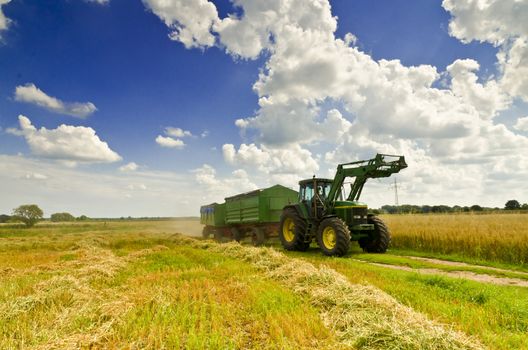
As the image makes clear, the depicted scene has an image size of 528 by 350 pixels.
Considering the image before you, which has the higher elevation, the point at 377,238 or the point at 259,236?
the point at 377,238

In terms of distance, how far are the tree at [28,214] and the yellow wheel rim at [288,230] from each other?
6196 cm

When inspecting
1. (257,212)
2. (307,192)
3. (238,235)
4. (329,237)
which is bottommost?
(238,235)

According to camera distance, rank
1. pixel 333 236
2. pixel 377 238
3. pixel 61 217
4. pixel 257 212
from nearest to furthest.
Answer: pixel 333 236 → pixel 377 238 → pixel 257 212 → pixel 61 217

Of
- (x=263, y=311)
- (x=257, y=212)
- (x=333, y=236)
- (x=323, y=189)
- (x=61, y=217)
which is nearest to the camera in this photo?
(x=263, y=311)

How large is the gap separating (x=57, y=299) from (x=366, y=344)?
516 centimetres

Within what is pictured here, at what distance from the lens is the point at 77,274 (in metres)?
8.13

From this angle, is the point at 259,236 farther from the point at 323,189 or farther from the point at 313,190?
the point at 323,189

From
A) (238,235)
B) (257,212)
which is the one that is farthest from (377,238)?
(238,235)

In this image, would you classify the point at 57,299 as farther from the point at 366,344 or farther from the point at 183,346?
the point at 366,344

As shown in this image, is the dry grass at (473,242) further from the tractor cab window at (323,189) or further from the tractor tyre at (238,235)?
the tractor tyre at (238,235)

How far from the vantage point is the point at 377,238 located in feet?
41.2

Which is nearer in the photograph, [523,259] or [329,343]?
[329,343]

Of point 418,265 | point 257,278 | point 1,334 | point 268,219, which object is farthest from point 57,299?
point 268,219

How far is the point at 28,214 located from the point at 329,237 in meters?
65.9
